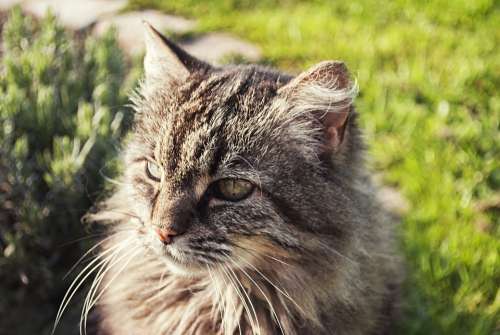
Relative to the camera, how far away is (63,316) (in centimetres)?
246

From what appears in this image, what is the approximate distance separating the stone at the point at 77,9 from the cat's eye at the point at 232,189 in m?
3.19

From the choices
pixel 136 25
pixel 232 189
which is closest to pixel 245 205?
pixel 232 189

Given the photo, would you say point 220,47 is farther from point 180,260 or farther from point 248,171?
point 180,260

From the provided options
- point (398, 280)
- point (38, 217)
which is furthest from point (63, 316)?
point (398, 280)

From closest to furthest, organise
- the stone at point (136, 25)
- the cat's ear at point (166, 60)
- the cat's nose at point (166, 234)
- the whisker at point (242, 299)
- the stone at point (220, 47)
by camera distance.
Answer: the cat's nose at point (166, 234)
the whisker at point (242, 299)
the cat's ear at point (166, 60)
the stone at point (220, 47)
the stone at point (136, 25)

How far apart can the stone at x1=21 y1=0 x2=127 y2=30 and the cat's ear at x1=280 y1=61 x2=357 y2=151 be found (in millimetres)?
3166

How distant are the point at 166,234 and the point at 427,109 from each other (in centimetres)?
235

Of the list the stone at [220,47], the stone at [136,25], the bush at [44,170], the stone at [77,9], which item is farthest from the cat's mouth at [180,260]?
the stone at [77,9]

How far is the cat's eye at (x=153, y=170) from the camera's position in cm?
169

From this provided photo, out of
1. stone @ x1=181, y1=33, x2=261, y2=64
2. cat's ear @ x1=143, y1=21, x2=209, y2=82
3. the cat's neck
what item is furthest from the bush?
stone @ x1=181, y1=33, x2=261, y2=64

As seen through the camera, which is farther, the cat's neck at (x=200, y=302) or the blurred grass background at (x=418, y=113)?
the blurred grass background at (x=418, y=113)

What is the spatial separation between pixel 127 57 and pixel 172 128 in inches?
95.3

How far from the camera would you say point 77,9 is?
177 inches

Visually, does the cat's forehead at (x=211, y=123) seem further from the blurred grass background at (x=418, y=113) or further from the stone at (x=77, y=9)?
the stone at (x=77, y=9)
